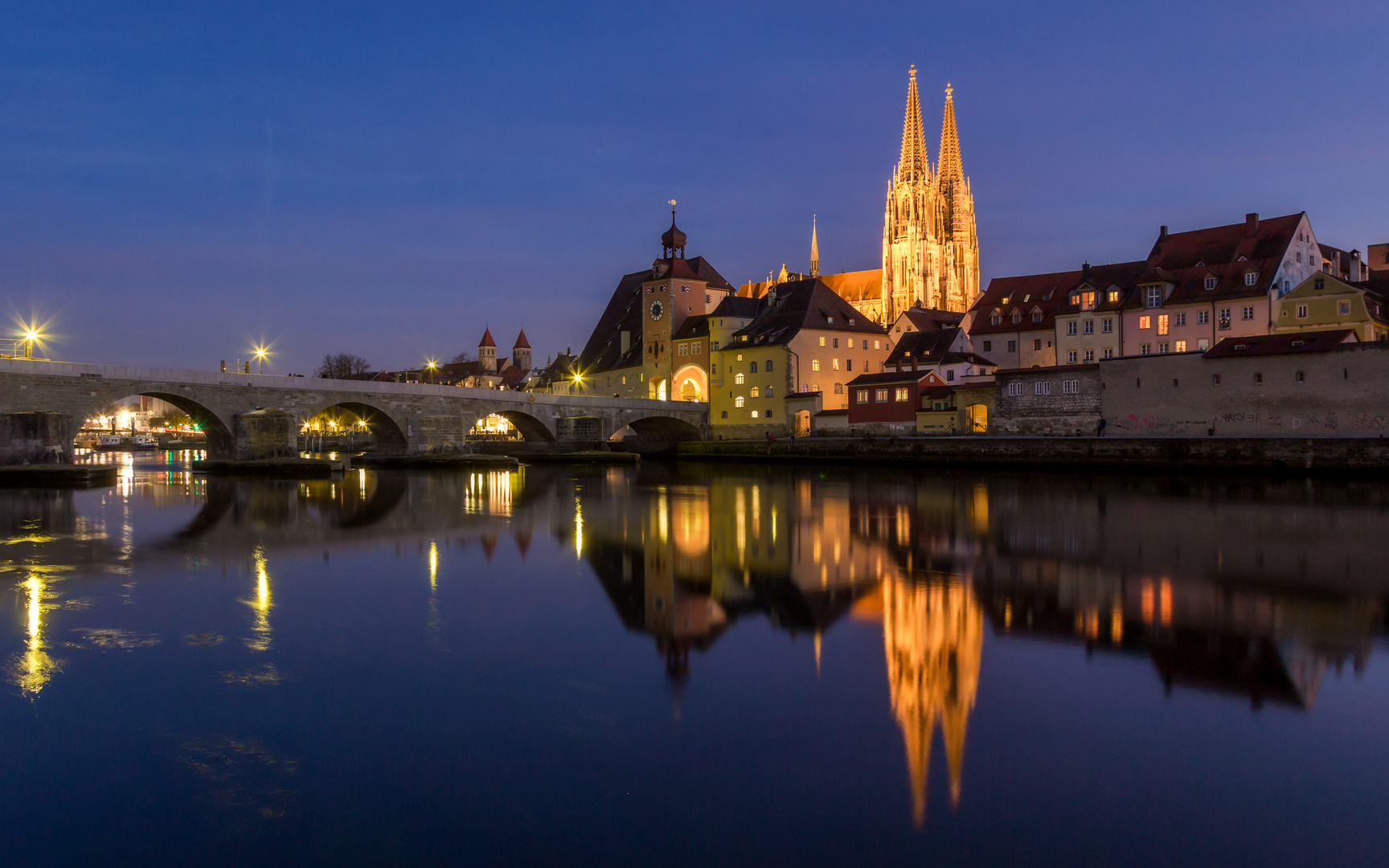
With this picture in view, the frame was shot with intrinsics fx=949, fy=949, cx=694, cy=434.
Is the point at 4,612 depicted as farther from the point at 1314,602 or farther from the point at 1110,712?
the point at 1314,602

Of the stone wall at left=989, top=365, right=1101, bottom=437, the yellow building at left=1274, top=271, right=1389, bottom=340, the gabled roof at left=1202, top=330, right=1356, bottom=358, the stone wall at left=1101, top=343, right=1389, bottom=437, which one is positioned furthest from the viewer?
the stone wall at left=989, top=365, right=1101, bottom=437

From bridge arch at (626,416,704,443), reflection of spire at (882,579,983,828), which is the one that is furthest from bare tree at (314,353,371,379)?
reflection of spire at (882,579,983,828)

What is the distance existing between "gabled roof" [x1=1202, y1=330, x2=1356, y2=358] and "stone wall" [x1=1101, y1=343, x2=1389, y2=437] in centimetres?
23

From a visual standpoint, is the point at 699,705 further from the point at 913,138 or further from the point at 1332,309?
the point at 913,138

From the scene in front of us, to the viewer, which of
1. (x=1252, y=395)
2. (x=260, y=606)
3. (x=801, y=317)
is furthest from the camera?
(x=801, y=317)

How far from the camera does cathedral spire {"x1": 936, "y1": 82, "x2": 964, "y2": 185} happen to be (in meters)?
102

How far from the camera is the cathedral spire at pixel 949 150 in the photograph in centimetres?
10156

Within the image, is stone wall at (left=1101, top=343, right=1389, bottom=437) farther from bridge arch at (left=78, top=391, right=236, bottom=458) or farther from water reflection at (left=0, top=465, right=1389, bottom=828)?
bridge arch at (left=78, top=391, right=236, bottom=458)

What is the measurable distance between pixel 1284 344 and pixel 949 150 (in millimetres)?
68604

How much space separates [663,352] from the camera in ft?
236

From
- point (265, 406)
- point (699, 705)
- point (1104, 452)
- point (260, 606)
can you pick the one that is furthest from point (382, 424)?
point (699, 705)

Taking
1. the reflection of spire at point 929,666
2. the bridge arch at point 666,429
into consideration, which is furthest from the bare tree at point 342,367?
the reflection of spire at point 929,666

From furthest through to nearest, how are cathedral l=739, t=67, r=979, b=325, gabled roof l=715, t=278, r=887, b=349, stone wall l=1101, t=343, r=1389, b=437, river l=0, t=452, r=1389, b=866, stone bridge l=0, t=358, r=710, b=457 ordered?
cathedral l=739, t=67, r=979, b=325
gabled roof l=715, t=278, r=887, b=349
stone wall l=1101, t=343, r=1389, b=437
stone bridge l=0, t=358, r=710, b=457
river l=0, t=452, r=1389, b=866

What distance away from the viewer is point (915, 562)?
15.2 meters
